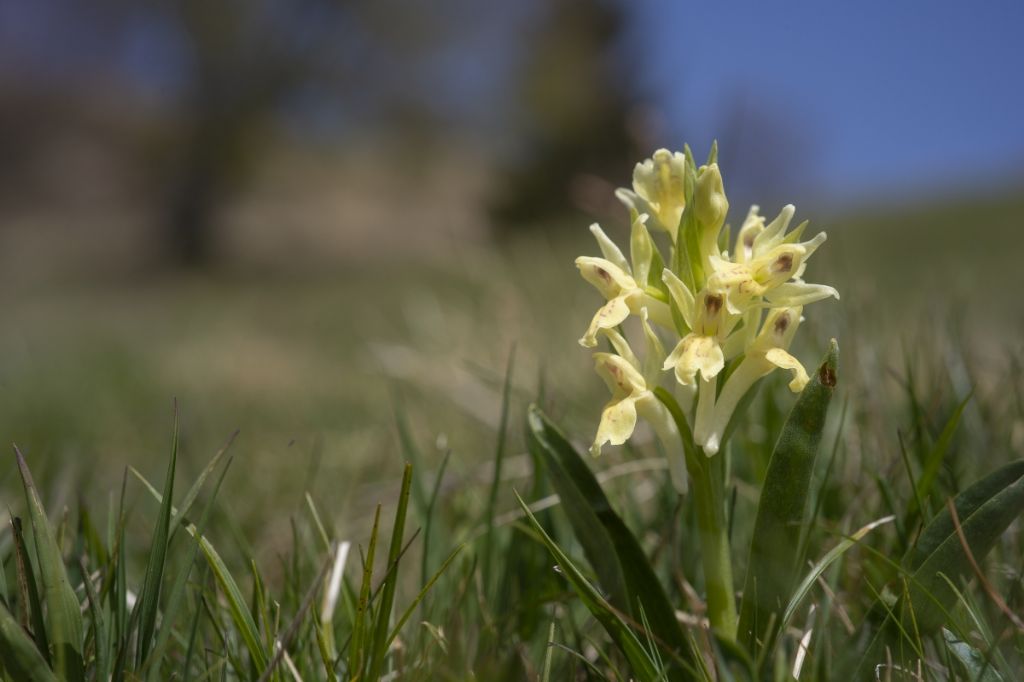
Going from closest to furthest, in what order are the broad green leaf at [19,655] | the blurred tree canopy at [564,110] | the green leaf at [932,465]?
1. the broad green leaf at [19,655]
2. the green leaf at [932,465]
3. the blurred tree canopy at [564,110]

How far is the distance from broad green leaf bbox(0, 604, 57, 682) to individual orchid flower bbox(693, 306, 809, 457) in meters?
0.68

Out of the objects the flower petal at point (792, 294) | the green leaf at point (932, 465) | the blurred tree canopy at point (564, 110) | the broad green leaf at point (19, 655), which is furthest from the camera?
the blurred tree canopy at point (564, 110)

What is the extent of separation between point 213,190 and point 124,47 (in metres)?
3.73

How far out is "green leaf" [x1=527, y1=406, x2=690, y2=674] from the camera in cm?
97

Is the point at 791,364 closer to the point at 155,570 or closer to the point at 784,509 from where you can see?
the point at 784,509

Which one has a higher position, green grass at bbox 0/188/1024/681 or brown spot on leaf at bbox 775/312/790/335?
brown spot on leaf at bbox 775/312/790/335

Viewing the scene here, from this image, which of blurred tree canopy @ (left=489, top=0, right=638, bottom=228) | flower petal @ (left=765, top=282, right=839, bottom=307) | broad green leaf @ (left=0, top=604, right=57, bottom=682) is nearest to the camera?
broad green leaf @ (left=0, top=604, right=57, bottom=682)

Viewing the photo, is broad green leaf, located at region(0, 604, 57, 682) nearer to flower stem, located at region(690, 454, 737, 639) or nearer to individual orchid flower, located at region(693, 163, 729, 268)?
flower stem, located at region(690, 454, 737, 639)

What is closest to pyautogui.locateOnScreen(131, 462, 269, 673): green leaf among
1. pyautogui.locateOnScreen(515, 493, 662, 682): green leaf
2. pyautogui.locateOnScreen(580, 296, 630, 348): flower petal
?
pyautogui.locateOnScreen(515, 493, 662, 682): green leaf

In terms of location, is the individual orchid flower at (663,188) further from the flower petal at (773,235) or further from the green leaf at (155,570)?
the green leaf at (155,570)

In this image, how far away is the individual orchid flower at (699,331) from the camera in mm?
889

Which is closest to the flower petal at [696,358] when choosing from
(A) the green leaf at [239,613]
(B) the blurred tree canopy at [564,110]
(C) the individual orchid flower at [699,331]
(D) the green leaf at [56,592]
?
(C) the individual orchid flower at [699,331]

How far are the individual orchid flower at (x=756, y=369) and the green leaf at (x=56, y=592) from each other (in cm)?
65

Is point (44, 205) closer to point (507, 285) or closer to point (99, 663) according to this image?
point (507, 285)
